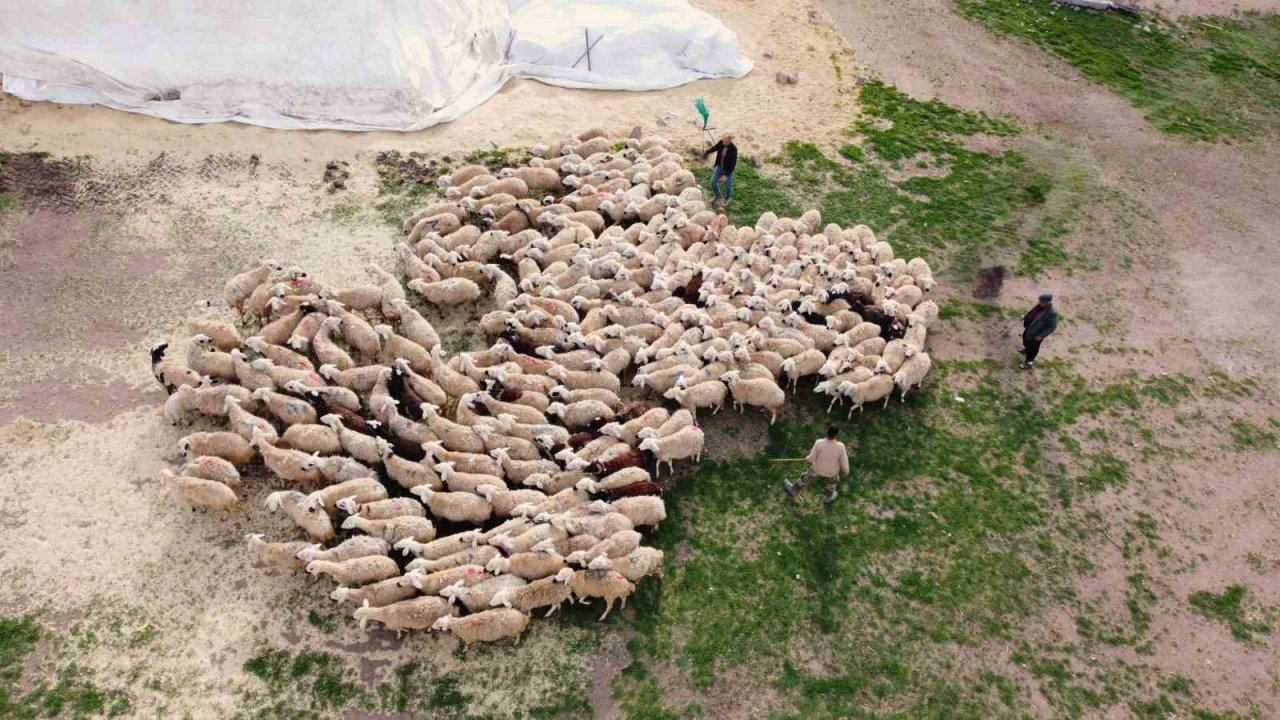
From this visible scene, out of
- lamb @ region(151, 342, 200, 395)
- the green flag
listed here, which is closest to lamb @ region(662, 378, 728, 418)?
lamb @ region(151, 342, 200, 395)

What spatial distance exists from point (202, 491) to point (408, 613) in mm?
A: 4027

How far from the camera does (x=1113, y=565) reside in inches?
483

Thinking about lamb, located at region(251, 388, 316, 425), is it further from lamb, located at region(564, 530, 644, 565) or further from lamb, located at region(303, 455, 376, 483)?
lamb, located at region(564, 530, 644, 565)

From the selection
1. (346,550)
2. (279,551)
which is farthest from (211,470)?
(346,550)

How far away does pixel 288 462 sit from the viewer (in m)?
12.0

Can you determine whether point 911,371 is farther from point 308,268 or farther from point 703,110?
point 308,268

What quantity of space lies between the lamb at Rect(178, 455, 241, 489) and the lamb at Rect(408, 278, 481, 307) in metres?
4.97

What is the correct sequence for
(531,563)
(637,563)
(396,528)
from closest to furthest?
(531,563)
(637,563)
(396,528)

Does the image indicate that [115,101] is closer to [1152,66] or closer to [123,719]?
[123,719]

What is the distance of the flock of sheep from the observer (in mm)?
11227

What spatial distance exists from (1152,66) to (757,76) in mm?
13556

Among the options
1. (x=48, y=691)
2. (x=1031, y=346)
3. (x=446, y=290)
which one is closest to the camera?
(x=48, y=691)

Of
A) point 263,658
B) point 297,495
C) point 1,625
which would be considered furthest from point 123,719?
point 297,495

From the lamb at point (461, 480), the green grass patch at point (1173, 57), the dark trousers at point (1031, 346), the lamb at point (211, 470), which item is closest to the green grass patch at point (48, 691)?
the lamb at point (211, 470)
